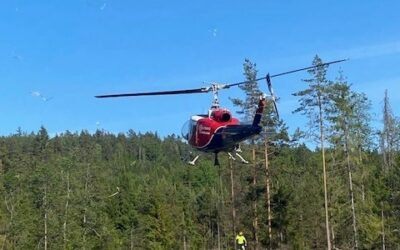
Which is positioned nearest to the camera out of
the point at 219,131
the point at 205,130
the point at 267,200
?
the point at 219,131

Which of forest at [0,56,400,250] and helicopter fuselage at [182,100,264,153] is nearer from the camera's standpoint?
helicopter fuselage at [182,100,264,153]

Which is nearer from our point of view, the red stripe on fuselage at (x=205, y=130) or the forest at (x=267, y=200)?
the red stripe on fuselage at (x=205, y=130)

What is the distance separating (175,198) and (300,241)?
1446 inches

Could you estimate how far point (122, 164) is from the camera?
176250 millimetres

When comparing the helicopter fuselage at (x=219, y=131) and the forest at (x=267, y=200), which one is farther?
the forest at (x=267, y=200)

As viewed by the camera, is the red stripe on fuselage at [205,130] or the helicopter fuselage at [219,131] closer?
the helicopter fuselage at [219,131]

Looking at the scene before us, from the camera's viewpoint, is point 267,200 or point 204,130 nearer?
point 204,130

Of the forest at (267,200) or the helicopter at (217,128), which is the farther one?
the forest at (267,200)

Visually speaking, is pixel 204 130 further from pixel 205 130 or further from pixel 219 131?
pixel 219 131

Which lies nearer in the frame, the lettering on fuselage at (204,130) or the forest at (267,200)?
the lettering on fuselage at (204,130)

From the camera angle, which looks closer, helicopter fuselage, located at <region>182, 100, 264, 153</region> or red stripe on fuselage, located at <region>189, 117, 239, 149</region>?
helicopter fuselage, located at <region>182, 100, 264, 153</region>

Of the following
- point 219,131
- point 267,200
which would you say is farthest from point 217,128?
point 267,200

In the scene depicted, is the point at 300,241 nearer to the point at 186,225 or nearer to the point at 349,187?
the point at 349,187

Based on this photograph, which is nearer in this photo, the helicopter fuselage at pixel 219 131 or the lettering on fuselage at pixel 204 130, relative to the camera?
the helicopter fuselage at pixel 219 131
